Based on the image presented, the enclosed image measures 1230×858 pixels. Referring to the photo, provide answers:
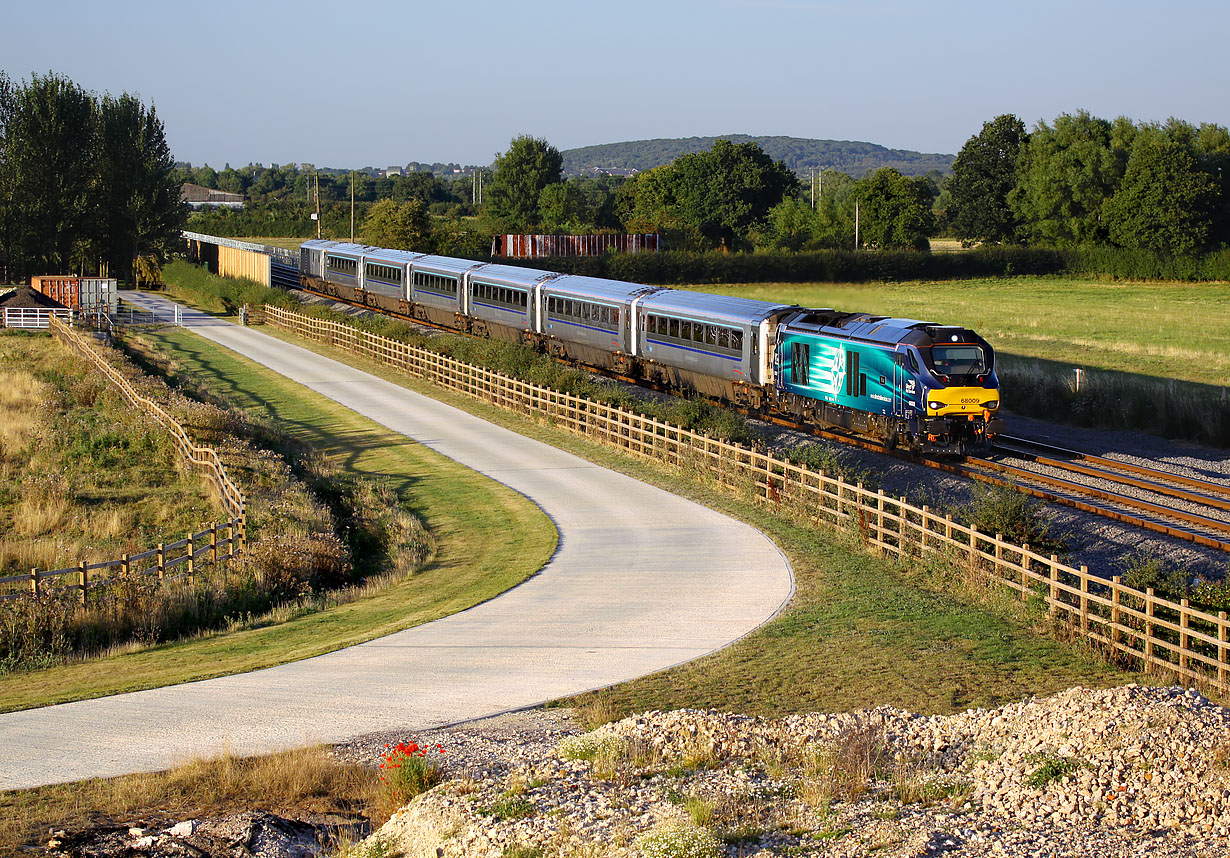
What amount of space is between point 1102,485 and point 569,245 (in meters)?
75.0

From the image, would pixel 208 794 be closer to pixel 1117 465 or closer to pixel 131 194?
pixel 1117 465

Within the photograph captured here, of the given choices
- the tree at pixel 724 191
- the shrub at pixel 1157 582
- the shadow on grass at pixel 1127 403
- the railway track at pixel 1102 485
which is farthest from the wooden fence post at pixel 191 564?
the tree at pixel 724 191

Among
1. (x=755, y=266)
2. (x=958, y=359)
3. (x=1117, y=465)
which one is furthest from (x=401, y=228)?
(x=1117, y=465)

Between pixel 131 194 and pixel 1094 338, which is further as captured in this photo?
pixel 131 194

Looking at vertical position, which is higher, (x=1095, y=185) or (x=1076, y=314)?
(x=1095, y=185)

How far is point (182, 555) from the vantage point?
21062 mm

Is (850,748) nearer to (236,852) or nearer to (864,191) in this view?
(236,852)

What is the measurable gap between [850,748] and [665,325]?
27.5 metres

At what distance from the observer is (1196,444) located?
104ft

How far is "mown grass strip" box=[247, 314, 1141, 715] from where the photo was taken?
527 inches

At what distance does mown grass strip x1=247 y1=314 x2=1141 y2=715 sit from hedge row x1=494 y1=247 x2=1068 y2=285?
66.3 metres

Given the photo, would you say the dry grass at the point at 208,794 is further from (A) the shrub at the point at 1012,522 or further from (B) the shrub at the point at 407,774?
(A) the shrub at the point at 1012,522

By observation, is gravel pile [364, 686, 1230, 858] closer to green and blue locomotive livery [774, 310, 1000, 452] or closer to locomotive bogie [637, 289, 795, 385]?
green and blue locomotive livery [774, 310, 1000, 452]

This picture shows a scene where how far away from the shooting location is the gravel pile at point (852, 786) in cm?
923
